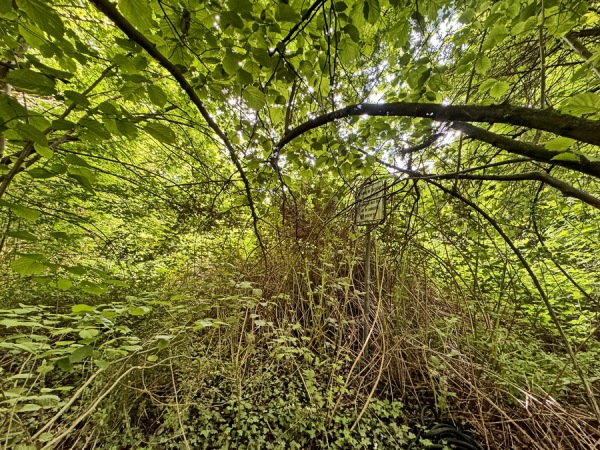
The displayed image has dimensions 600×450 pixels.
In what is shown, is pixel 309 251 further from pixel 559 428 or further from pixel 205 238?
pixel 559 428

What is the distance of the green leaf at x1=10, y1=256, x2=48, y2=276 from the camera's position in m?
0.79

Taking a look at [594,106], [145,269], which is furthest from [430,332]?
[145,269]

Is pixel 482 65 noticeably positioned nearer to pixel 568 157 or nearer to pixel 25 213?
pixel 568 157

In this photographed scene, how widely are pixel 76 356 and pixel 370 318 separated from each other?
7.69ft

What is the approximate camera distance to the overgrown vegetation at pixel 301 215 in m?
0.88

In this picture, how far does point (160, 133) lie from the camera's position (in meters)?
0.84

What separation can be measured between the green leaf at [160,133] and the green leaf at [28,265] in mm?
→ 595

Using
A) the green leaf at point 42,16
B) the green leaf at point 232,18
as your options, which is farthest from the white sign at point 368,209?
the green leaf at point 42,16

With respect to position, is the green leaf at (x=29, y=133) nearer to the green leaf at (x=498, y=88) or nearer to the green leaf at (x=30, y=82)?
the green leaf at (x=30, y=82)

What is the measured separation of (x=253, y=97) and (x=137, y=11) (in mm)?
452

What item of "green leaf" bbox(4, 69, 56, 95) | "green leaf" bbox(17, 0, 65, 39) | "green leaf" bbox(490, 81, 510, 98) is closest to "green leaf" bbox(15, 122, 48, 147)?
"green leaf" bbox(4, 69, 56, 95)

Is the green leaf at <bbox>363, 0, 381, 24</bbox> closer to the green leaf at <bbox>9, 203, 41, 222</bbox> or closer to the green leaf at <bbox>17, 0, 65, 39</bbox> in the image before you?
the green leaf at <bbox>17, 0, 65, 39</bbox>

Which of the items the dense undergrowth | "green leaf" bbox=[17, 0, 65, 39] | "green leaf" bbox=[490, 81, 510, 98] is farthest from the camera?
the dense undergrowth

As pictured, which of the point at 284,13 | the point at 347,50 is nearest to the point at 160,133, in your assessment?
the point at 284,13
